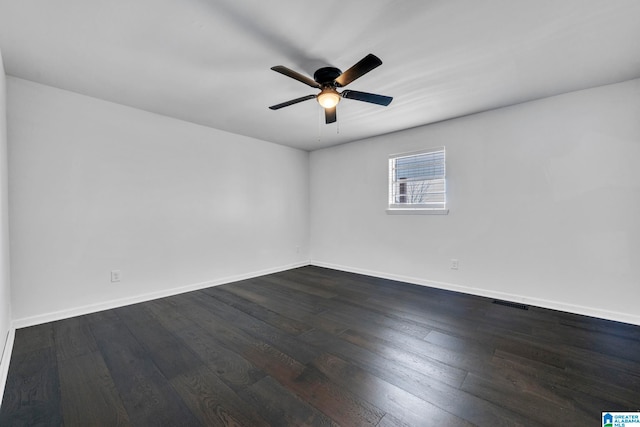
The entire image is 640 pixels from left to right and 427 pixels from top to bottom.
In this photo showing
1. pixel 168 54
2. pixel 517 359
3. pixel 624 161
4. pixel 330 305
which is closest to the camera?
pixel 517 359

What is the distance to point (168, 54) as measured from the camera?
2.11 m

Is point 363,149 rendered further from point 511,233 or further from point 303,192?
point 511,233

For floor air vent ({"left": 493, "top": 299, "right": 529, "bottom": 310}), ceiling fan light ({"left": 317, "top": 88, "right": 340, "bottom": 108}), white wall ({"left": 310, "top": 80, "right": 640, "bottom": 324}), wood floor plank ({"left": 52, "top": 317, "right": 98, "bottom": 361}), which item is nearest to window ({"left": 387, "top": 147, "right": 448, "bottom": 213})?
white wall ({"left": 310, "top": 80, "right": 640, "bottom": 324})

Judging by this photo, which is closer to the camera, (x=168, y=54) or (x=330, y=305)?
(x=168, y=54)

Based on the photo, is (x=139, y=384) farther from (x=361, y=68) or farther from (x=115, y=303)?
(x=361, y=68)

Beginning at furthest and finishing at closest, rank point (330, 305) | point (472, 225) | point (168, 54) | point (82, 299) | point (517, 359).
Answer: point (472, 225) < point (330, 305) < point (82, 299) < point (168, 54) < point (517, 359)

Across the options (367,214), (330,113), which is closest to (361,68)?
(330,113)

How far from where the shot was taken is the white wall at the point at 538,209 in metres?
2.59

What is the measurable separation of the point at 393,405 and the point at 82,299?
10.7 ft

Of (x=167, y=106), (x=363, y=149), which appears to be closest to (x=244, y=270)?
(x=167, y=106)

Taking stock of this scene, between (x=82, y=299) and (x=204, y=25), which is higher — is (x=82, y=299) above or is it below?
below

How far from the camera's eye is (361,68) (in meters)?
1.87

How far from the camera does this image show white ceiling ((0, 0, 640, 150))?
5.45ft

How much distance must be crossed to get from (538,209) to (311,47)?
3.02 metres
